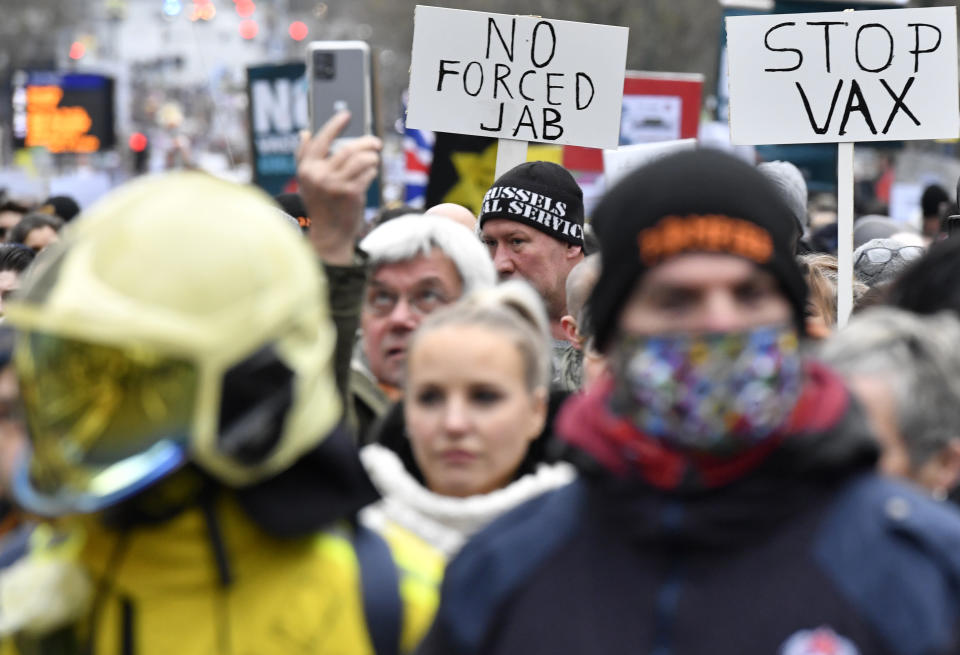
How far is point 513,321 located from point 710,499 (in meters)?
1.16

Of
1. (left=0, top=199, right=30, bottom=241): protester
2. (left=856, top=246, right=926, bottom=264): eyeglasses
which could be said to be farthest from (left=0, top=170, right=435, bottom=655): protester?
(left=0, top=199, right=30, bottom=241): protester

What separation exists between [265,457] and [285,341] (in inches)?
6.4

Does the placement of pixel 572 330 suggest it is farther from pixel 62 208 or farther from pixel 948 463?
pixel 62 208

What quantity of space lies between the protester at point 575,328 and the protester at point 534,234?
0.54 meters

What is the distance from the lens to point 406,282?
4.19m

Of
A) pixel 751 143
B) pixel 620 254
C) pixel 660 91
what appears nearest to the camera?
pixel 620 254

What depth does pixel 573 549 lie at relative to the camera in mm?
2326

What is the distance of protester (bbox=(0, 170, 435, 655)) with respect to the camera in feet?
7.47

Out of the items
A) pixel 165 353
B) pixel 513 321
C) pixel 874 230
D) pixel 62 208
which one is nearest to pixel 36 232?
pixel 62 208

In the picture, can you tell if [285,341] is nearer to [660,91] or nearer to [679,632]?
[679,632]

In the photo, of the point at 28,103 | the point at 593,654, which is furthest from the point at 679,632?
the point at 28,103

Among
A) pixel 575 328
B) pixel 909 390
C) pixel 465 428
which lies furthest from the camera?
pixel 575 328

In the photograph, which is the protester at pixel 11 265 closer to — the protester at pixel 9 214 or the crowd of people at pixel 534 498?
the protester at pixel 9 214

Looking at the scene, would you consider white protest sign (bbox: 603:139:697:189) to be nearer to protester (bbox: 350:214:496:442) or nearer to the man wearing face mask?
protester (bbox: 350:214:496:442)
